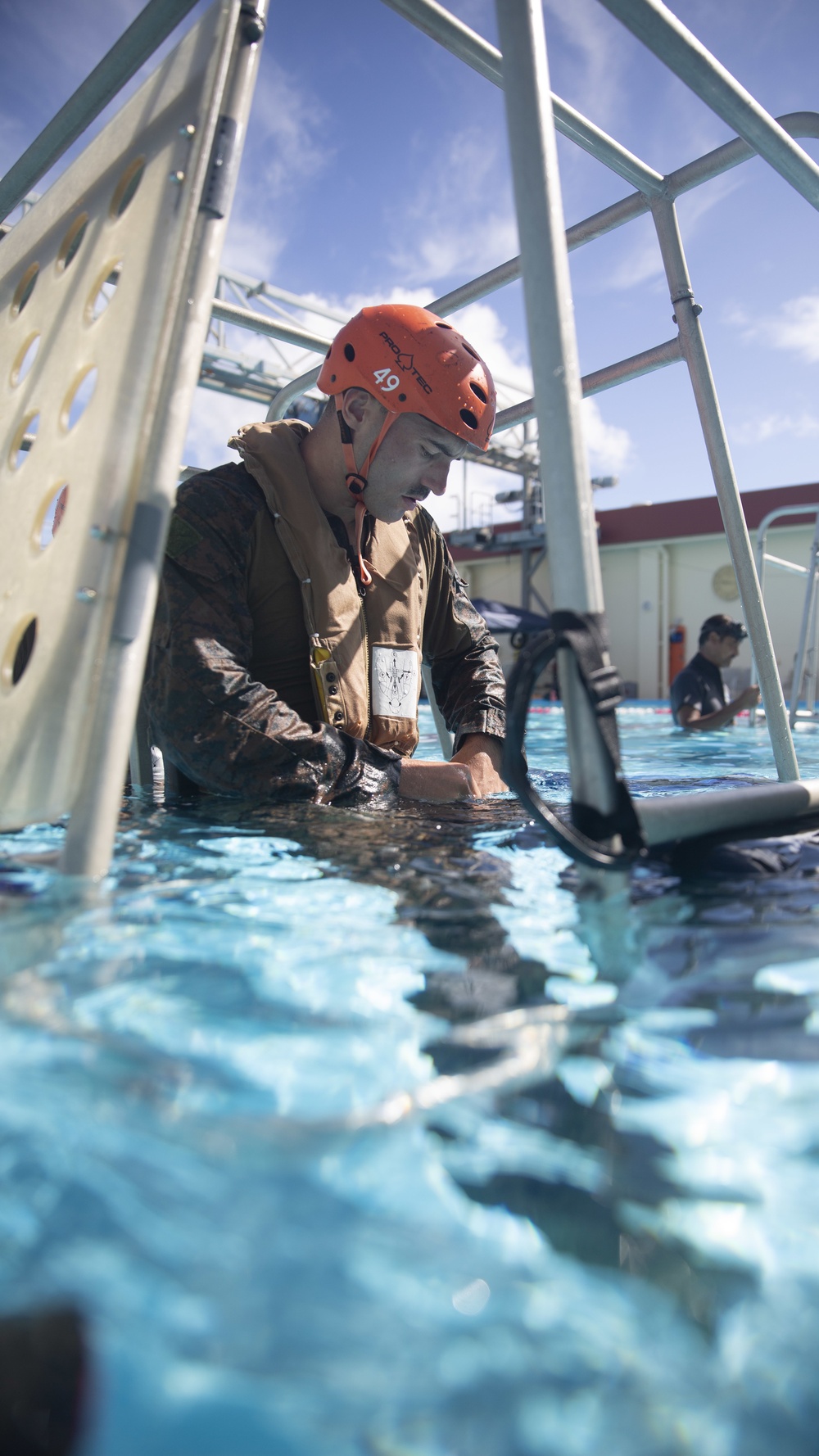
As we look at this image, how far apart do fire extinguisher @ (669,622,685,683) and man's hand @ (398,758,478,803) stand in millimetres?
17876

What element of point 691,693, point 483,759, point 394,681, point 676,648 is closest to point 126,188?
point 394,681

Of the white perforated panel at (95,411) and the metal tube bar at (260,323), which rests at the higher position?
the metal tube bar at (260,323)

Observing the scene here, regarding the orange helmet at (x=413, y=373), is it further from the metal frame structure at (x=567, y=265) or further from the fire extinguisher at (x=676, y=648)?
the fire extinguisher at (x=676, y=648)

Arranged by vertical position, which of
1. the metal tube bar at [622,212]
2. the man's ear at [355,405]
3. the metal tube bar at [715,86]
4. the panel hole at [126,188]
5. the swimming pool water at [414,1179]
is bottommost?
the swimming pool water at [414,1179]

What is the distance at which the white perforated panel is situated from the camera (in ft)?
3.38

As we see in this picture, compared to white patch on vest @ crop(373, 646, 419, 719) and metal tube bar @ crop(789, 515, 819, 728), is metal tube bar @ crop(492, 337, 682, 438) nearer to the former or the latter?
white patch on vest @ crop(373, 646, 419, 719)

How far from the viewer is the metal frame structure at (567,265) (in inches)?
38.0

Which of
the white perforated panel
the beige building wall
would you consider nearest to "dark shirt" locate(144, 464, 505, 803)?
the white perforated panel

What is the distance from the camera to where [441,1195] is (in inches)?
22.8

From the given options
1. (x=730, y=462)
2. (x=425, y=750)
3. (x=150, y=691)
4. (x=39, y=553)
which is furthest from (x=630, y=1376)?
(x=425, y=750)

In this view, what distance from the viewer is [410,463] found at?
2256mm

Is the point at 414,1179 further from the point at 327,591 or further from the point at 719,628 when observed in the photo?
the point at 719,628

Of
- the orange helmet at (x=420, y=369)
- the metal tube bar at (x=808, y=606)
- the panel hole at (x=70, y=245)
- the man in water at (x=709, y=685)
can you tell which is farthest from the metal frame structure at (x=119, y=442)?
the man in water at (x=709, y=685)

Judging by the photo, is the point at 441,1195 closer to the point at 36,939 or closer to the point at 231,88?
the point at 36,939
